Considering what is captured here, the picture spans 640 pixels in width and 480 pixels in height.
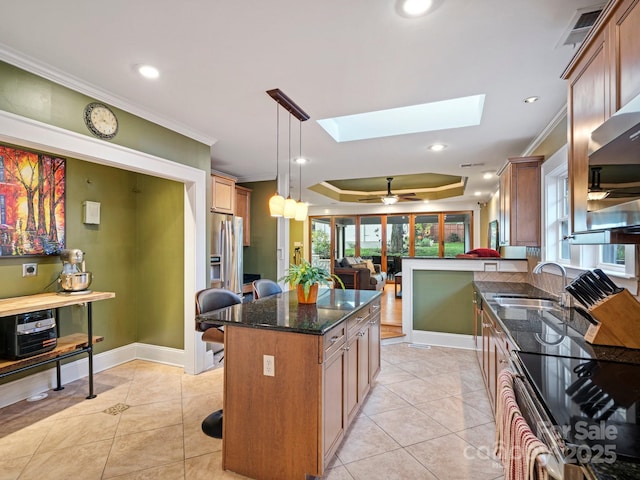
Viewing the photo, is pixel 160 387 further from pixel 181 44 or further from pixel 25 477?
pixel 181 44

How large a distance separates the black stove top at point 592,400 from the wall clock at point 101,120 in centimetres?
318

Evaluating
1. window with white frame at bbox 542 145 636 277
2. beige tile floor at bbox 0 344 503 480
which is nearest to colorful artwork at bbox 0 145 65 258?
beige tile floor at bbox 0 344 503 480

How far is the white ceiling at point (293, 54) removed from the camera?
1.68 metres

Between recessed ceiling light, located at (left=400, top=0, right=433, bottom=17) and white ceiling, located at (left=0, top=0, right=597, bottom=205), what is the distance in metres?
0.05

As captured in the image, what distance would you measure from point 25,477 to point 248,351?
153cm

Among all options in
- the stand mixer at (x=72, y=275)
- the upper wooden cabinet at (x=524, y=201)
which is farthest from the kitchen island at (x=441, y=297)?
the stand mixer at (x=72, y=275)

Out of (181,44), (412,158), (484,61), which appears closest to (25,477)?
(181,44)

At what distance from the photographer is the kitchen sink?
106 inches

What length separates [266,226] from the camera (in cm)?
550

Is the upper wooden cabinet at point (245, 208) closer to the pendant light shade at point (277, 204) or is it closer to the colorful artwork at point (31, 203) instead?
the colorful artwork at point (31, 203)

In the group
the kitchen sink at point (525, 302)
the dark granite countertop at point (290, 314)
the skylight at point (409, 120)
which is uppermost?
the skylight at point (409, 120)

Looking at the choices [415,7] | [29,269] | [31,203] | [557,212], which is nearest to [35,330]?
[29,269]

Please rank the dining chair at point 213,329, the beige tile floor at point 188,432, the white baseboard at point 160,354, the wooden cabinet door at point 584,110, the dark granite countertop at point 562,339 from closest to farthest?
the dark granite countertop at point 562,339, the wooden cabinet door at point 584,110, the beige tile floor at point 188,432, the dining chair at point 213,329, the white baseboard at point 160,354

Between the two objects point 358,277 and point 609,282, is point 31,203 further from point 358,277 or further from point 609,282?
point 358,277
